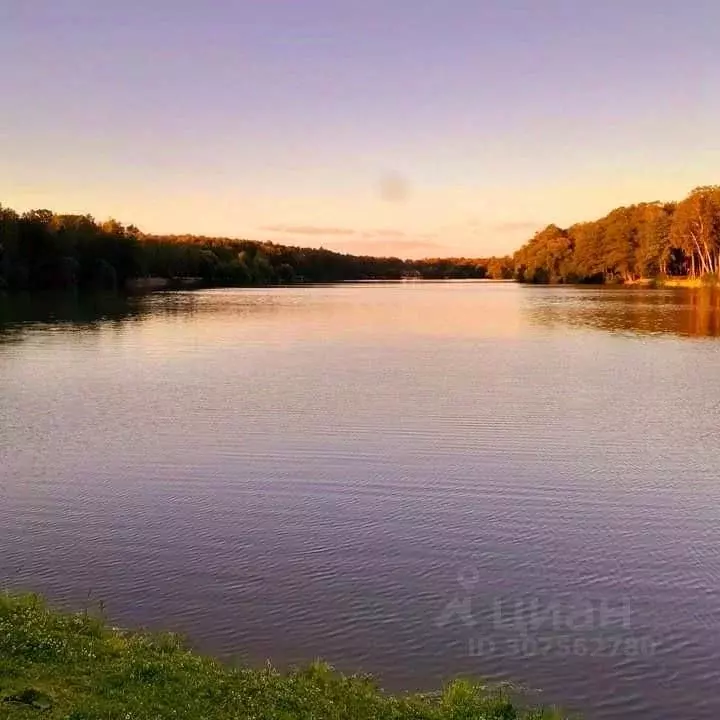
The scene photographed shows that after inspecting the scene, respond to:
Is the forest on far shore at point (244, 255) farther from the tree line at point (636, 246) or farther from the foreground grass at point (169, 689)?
the foreground grass at point (169, 689)

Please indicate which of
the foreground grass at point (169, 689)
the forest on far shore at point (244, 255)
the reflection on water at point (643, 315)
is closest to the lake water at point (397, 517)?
the foreground grass at point (169, 689)

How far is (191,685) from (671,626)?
6013 millimetres

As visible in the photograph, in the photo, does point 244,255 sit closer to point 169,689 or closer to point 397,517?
point 397,517

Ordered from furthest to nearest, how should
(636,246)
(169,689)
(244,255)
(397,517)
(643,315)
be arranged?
(244,255) < (636,246) < (643,315) < (397,517) < (169,689)

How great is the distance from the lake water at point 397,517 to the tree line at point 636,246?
86.1m

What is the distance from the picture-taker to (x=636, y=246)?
135 metres

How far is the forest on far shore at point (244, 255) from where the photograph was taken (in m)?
109

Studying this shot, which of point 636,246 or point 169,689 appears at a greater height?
point 636,246

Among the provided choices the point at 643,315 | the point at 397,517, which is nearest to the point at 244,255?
the point at 643,315

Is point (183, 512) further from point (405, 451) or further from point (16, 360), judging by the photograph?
point (16, 360)

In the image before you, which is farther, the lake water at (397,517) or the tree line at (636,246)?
the tree line at (636,246)

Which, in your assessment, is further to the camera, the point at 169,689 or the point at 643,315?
the point at 643,315

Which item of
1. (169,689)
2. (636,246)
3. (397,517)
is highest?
(636,246)

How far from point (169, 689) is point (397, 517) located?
7.35 meters
